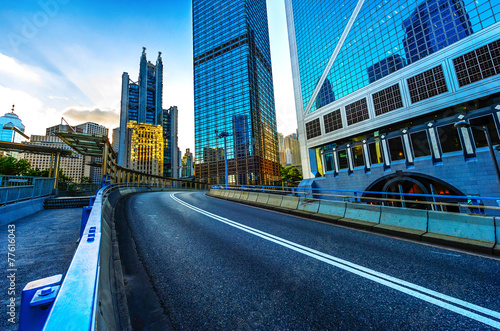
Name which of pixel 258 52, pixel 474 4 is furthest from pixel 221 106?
pixel 474 4

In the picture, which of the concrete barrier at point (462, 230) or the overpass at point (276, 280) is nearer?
the overpass at point (276, 280)

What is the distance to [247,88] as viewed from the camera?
9006cm

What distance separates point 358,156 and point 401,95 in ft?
36.1

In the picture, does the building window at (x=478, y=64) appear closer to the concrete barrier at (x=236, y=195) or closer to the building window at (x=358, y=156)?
the building window at (x=358, y=156)

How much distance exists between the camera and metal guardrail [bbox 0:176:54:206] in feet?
26.9

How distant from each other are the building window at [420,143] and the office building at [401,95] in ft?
0.37

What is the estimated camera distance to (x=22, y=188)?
386 inches

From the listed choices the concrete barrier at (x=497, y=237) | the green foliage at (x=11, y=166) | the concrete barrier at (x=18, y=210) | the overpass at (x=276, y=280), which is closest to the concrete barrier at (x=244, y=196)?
the overpass at (x=276, y=280)

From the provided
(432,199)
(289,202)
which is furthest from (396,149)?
(289,202)

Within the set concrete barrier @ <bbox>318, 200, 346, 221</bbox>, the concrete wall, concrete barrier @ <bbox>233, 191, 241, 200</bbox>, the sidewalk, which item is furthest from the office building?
the sidewalk

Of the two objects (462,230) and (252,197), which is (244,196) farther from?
(462,230)

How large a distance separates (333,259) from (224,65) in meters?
108

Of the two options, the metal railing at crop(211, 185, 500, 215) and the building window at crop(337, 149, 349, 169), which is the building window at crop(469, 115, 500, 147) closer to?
the metal railing at crop(211, 185, 500, 215)

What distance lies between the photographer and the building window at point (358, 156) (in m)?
34.5
